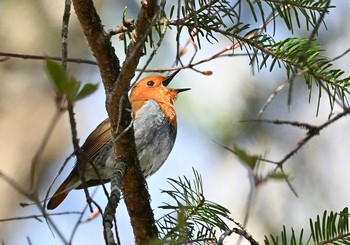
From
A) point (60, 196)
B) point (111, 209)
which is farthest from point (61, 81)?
point (60, 196)

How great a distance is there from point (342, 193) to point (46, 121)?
2540 mm

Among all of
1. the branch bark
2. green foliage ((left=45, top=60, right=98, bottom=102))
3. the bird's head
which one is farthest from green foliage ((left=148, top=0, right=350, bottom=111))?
the bird's head

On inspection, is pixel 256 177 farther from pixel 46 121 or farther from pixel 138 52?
pixel 46 121

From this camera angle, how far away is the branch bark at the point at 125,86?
1.73 meters

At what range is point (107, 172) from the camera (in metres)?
3.08

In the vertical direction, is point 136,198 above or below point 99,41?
below

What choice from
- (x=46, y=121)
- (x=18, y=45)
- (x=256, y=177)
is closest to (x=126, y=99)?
(x=256, y=177)

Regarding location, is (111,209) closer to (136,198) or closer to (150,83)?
(136,198)

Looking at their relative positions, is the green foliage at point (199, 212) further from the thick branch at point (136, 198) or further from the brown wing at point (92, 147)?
the brown wing at point (92, 147)

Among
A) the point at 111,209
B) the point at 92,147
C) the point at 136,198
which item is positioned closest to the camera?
the point at 111,209

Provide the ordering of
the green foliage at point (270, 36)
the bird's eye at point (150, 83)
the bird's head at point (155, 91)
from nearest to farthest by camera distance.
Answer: the green foliage at point (270, 36) < the bird's head at point (155, 91) < the bird's eye at point (150, 83)

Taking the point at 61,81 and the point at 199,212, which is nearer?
the point at 61,81

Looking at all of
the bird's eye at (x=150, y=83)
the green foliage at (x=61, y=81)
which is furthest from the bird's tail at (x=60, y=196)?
the green foliage at (x=61, y=81)

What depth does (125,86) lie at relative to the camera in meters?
1.82
